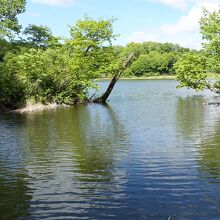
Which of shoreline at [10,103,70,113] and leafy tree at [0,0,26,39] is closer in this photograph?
shoreline at [10,103,70,113]

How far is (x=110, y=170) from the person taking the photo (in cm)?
1783

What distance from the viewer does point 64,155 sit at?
2105cm

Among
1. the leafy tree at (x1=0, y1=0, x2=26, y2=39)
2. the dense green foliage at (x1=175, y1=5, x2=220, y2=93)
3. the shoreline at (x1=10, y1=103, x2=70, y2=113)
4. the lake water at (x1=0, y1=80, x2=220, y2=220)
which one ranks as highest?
the leafy tree at (x1=0, y1=0, x2=26, y2=39)

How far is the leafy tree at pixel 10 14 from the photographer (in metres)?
57.8

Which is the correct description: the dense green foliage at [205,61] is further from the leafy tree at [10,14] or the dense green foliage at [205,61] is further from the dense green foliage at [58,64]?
the leafy tree at [10,14]

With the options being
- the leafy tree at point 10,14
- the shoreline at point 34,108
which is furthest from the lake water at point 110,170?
the leafy tree at point 10,14

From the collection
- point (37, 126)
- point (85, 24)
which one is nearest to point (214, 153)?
point (37, 126)

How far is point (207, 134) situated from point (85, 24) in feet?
100

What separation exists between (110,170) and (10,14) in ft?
164

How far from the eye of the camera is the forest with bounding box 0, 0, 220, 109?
4525cm

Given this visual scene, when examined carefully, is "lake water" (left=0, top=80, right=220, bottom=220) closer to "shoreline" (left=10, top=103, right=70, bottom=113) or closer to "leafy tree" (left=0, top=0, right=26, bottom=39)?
"shoreline" (left=10, top=103, right=70, bottom=113)

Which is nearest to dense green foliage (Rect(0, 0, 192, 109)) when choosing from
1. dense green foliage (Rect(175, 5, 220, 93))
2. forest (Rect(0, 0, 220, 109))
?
forest (Rect(0, 0, 220, 109))

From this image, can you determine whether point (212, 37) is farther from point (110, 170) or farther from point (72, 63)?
point (110, 170)

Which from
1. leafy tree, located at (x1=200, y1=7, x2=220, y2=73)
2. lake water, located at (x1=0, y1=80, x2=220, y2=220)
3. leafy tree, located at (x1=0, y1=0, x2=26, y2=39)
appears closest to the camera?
lake water, located at (x1=0, y1=80, x2=220, y2=220)
